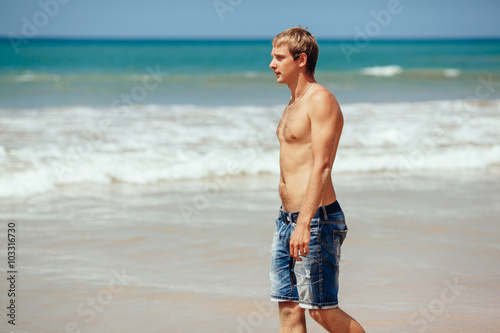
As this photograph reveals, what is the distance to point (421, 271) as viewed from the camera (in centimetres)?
509

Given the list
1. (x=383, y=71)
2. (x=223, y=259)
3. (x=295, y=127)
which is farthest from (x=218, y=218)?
(x=383, y=71)

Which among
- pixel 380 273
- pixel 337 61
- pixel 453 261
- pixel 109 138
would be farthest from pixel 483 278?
pixel 337 61

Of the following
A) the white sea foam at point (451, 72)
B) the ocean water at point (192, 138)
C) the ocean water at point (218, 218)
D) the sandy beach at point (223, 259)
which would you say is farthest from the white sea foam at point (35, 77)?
the sandy beach at point (223, 259)

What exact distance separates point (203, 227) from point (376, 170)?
401 centimetres

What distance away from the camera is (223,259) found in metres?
5.36

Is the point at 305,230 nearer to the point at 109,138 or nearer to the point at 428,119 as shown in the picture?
the point at 109,138

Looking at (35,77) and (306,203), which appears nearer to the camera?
(306,203)

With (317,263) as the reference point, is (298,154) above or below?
above

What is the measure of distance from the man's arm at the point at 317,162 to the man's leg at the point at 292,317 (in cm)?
32

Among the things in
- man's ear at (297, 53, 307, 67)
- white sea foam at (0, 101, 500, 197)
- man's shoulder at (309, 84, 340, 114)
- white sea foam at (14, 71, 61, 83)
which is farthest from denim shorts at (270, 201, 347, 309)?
white sea foam at (14, 71, 61, 83)

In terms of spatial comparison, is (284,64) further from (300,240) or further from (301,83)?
(300,240)

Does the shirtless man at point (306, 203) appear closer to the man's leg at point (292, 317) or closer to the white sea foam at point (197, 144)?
the man's leg at point (292, 317)

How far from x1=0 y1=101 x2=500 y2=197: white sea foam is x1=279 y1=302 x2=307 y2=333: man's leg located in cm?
531

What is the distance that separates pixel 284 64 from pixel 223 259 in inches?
103
